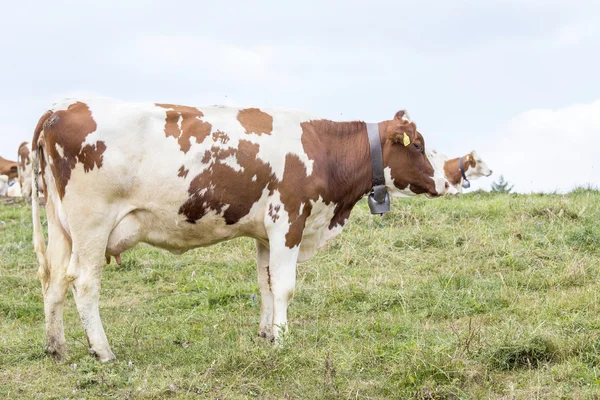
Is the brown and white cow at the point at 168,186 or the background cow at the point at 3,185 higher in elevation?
the brown and white cow at the point at 168,186

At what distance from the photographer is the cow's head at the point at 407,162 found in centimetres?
799

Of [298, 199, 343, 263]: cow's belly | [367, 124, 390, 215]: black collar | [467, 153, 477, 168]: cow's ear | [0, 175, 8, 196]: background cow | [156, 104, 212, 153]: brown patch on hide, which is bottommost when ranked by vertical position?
[0, 175, 8, 196]: background cow

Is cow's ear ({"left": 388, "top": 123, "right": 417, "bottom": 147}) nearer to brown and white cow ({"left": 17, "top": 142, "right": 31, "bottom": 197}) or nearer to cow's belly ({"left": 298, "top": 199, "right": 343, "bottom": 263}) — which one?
cow's belly ({"left": 298, "top": 199, "right": 343, "bottom": 263})

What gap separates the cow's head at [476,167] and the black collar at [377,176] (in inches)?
630

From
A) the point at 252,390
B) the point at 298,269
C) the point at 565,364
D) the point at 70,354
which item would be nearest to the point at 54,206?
the point at 70,354

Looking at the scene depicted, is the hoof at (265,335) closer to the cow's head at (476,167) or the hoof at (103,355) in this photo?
the hoof at (103,355)

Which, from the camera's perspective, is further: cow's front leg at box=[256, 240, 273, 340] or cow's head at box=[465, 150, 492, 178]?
cow's head at box=[465, 150, 492, 178]

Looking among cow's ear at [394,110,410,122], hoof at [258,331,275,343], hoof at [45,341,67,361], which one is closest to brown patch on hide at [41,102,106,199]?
hoof at [45,341,67,361]

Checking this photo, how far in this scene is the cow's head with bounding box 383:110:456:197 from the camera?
7.99 meters

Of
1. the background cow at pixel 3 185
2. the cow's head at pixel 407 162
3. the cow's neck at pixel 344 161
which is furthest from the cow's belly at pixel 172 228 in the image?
the background cow at pixel 3 185

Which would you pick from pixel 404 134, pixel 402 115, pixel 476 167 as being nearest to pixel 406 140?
pixel 404 134

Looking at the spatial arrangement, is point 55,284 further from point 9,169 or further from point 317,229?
point 9,169

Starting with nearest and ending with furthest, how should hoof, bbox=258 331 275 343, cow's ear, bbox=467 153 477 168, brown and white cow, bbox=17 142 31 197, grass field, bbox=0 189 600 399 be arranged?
1. grass field, bbox=0 189 600 399
2. hoof, bbox=258 331 275 343
3. brown and white cow, bbox=17 142 31 197
4. cow's ear, bbox=467 153 477 168

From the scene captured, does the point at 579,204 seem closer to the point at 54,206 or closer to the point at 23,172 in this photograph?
the point at 54,206
